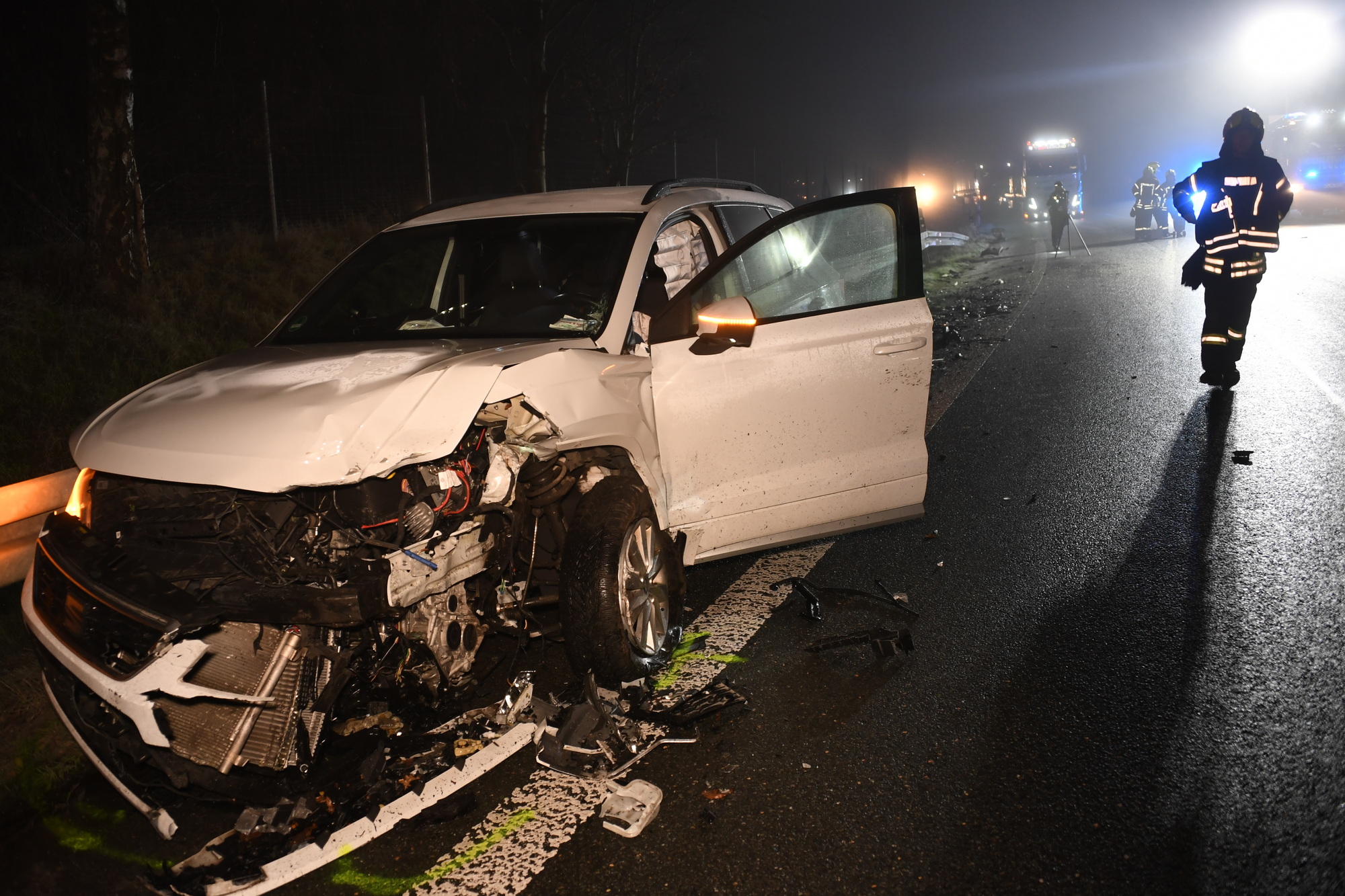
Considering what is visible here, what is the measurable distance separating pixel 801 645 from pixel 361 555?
1.88 metres

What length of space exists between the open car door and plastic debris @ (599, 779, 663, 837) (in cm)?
132

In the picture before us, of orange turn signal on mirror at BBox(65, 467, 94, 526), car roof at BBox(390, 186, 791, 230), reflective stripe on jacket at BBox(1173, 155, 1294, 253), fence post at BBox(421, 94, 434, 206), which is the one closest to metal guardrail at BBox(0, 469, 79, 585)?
orange turn signal on mirror at BBox(65, 467, 94, 526)

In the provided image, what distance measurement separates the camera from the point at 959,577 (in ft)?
15.5

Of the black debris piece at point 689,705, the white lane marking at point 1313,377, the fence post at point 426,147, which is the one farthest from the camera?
the fence post at point 426,147

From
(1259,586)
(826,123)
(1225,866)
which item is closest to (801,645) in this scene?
(1225,866)

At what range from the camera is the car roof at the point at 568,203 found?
4695 millimetres

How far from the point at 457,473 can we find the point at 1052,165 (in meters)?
36.2

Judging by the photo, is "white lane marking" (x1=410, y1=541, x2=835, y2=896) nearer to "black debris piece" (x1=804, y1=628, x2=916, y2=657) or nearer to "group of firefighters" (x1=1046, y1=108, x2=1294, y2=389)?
"black debris piece" (x1=804, y1=628, x2=916, y2=657)

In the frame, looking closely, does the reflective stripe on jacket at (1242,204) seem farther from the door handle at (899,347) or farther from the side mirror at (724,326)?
the side mirror at (724,326)

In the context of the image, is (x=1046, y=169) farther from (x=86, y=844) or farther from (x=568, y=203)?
(x=86, y=844)

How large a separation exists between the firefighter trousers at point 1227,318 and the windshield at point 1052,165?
97.1 feet

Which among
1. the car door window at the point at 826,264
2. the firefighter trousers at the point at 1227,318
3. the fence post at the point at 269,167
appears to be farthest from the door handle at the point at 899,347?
the fence post at the point at 269,167

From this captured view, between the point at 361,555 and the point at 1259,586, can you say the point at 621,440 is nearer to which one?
the point at 361,555

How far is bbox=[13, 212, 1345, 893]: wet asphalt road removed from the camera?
270 centimetres
